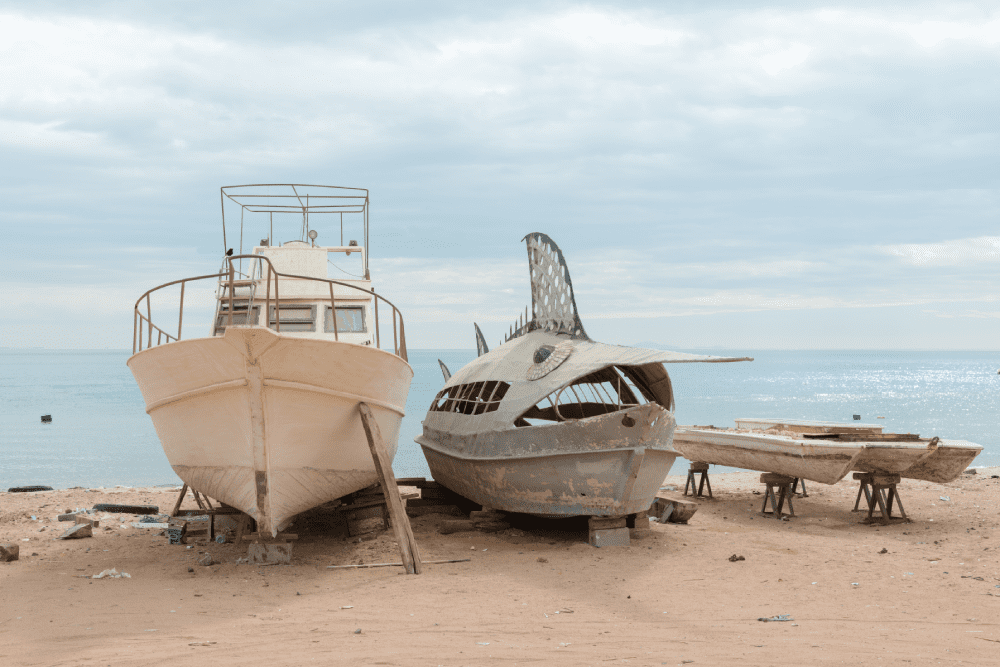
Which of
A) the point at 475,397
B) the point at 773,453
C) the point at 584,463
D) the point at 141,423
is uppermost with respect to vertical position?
the point at 475,397

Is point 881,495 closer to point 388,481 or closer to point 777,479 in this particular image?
point 777,479

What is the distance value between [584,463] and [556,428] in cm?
54

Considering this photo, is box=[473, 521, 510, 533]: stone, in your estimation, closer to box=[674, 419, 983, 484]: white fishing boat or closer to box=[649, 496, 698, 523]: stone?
box=[649, 496, 698, 523]: stone

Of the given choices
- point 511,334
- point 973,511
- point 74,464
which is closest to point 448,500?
point 511,334

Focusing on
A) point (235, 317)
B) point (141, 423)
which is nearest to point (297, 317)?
point (235, 317)

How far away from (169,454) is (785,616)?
23.4 feet

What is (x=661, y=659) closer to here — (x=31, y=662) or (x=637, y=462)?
(x=637, y=462)

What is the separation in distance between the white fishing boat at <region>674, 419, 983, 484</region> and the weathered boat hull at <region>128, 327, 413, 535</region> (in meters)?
6.83

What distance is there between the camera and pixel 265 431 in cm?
839

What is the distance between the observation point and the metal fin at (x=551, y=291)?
11641 mm

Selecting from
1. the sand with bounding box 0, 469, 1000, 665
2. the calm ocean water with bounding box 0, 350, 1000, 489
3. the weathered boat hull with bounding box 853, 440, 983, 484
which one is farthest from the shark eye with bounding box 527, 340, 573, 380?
the calm ocean water with bounding box 0, 350, 1000, 489

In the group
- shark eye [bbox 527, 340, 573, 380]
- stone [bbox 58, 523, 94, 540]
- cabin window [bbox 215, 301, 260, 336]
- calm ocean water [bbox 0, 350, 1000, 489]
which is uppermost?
cabin window [bbox 215, 301, 260, 336]

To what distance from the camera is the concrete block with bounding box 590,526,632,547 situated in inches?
393

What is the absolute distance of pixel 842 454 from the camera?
467 inches
